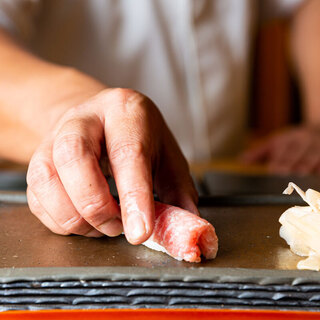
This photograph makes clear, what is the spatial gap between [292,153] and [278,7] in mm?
615

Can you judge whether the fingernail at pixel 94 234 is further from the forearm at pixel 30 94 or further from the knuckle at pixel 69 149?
the forearm at pixel 30 94

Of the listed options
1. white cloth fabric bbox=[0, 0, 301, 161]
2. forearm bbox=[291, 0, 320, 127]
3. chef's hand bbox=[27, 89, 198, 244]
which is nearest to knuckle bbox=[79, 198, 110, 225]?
chef's hand bbox=[27, 89, 198, 244]

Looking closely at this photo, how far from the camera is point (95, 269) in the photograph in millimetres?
456

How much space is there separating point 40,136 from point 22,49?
0.82 ft

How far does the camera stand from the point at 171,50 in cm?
146

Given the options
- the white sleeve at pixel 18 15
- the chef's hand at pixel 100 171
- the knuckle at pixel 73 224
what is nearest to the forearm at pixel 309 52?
the white sleeve at pixel 18 15

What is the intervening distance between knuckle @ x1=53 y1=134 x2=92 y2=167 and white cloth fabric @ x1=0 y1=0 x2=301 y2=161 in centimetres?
82

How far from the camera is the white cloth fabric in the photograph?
1379mm

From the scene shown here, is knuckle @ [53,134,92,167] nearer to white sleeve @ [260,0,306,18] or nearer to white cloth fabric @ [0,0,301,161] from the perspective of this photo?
white cloth fabric @ [0,0,301,161]

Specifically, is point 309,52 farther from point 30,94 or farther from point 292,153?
point 30,94

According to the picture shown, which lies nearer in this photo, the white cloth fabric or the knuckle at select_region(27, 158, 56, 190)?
the knuckle at select_region(27, 158, 56, 190)

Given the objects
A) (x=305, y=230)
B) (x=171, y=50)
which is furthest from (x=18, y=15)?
(x=305, y=230)

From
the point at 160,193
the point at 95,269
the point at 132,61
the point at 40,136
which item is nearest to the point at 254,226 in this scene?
the point at 160,193

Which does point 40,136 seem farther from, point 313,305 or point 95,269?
point 313,305
